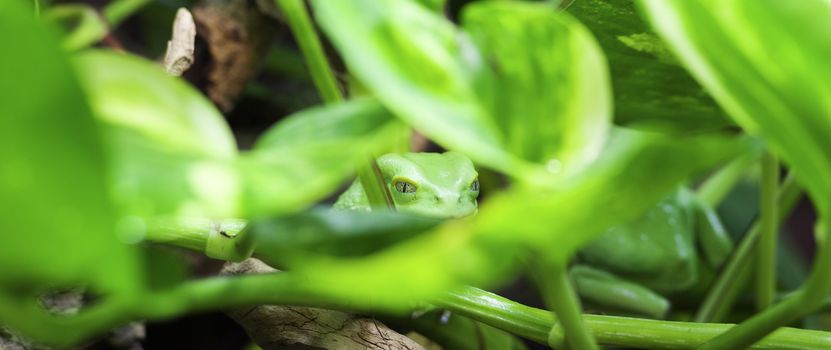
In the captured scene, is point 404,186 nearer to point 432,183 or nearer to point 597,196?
point 432,183

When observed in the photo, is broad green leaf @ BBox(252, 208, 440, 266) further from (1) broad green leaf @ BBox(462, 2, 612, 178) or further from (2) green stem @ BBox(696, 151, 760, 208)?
(2) green stem @ BBox(696, 151, 760, 208)

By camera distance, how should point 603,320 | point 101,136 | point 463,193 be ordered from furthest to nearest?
1. point 463,193
2. point 603,320
3. point 101,136

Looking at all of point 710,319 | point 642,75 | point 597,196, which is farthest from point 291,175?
point 710,319

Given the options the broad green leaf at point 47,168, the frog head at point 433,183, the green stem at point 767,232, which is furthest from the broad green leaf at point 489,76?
the green stem at point 767,232

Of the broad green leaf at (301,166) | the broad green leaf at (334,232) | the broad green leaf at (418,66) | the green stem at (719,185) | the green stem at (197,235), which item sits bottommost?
the green stem at (719,185)

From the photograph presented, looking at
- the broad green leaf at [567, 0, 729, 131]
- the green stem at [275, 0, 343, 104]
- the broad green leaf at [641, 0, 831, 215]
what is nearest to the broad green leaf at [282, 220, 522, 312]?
the broad green leaf at [641, 0, 831, 215]

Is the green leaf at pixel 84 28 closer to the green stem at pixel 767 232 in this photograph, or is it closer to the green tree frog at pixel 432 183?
the green tree frog at pixel 432 183

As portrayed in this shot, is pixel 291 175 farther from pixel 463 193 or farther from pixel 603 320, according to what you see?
pixel 463 193
